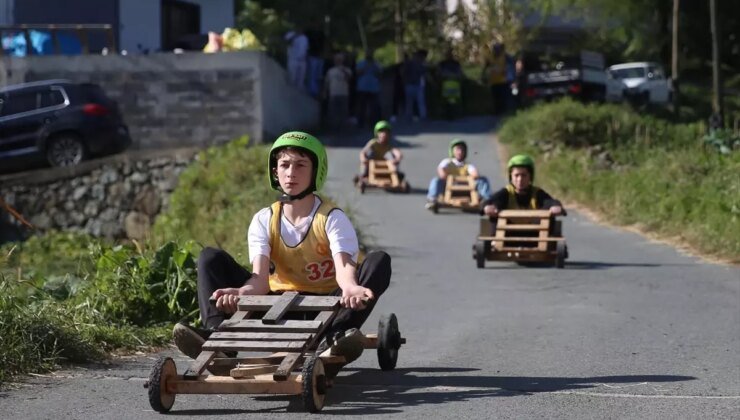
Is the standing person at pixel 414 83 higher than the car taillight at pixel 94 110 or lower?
higher

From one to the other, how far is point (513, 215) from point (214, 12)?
23.4 m

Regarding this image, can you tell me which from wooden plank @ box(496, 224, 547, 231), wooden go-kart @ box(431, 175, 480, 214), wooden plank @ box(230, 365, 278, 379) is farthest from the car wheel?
wooden plank @ box(230, 365, 278, 379)

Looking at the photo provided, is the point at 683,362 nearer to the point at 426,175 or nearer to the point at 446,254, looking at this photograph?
the point at 446,254

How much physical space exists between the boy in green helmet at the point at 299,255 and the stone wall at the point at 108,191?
1993cm

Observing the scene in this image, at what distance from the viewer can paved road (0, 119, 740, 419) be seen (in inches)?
286

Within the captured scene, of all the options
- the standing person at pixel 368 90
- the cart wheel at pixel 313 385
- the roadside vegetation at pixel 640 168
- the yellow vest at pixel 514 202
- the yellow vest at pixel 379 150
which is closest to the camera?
the cart wheel at pixel 313 385

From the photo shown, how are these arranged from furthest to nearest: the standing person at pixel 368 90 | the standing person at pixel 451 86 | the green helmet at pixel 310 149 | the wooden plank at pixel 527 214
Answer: the standing person at pixel 451 86 < the standing person at pixel 368 90 < the wooden plank at pixel 527 214 < the green helmet at pixel 310 149

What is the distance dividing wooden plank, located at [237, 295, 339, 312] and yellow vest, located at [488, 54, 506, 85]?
28.4 meters

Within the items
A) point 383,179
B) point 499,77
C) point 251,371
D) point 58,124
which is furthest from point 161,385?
point 499,77

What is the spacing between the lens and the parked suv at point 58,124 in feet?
88.3

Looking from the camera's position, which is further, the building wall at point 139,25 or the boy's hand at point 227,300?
the building wall at point 139,25

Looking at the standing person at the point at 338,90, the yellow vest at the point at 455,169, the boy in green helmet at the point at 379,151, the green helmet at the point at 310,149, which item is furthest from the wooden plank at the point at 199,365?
the standing person at the point at 338,90

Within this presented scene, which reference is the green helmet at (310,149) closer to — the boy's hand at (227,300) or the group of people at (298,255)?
the group of people at (298,255)

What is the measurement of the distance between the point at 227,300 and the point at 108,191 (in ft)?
69.7
